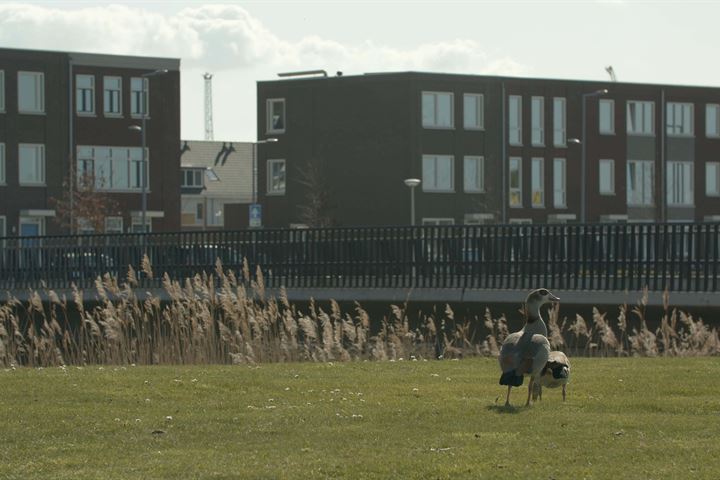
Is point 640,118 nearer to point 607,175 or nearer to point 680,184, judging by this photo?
point 607,175

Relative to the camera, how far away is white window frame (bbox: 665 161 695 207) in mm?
77688

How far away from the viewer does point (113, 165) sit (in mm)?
69375

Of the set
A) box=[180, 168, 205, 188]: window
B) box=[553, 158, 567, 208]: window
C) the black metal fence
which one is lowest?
the black metal fence

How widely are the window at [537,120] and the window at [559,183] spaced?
148cm

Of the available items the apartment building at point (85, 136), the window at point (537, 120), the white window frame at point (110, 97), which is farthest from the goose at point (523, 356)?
the window at point (537, 120)

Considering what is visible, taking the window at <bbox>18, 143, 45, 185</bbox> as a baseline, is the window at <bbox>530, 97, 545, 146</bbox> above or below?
above

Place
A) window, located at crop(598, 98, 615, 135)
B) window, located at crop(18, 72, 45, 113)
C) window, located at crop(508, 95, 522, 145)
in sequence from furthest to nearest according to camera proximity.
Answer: window, located at crop(598, 98, 615, 135) → window, located at crop(508, 95, 522, 145) → window, located at crop(18, 72, 45, 113)

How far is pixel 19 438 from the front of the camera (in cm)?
1204

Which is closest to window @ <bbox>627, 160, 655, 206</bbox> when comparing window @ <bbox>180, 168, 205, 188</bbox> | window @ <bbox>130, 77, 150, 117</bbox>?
window @ <bbox>130, 77, 150, 117</bbox>

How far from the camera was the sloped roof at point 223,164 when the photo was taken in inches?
4119

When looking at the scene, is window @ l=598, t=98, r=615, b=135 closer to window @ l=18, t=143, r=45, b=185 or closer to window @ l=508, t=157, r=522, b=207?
window @ l=508, t=157, r=522, b=207

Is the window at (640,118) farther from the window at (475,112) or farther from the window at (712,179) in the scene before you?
the window at (475,112)

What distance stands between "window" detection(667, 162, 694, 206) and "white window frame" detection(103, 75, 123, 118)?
28.4 m

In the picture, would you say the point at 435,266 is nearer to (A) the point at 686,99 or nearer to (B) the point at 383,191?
(B) the point at 383,191
